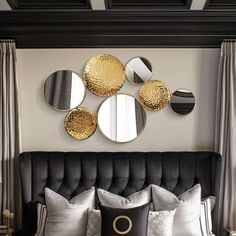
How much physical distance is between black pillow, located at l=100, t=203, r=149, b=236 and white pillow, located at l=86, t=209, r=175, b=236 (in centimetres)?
11

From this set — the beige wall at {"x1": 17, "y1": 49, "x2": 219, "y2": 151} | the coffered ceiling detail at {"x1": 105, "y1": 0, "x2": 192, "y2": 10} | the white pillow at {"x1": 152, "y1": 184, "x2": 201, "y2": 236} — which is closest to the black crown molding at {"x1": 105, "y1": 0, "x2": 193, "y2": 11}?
the coffered ceiling detail at {"x1": 105, "y1": 0, "x2": 192, "y2": 10}

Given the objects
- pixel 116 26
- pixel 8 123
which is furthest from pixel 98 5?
pixel 8 123

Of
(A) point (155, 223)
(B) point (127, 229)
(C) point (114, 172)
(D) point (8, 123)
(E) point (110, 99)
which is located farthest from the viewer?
(E) point (110, 99)

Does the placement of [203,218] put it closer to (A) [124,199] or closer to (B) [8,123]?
(A) [124,199]

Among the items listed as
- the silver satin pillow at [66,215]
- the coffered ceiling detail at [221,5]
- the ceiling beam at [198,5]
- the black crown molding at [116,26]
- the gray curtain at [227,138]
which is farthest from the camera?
the gray curtain at [227,138]

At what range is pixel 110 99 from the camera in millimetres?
4617

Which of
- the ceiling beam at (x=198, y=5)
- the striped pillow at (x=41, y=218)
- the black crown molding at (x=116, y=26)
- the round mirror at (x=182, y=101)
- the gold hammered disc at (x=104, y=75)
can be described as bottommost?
the striped pillow at (x=41, y=218)

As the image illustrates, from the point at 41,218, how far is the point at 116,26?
197cm

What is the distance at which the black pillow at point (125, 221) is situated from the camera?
3655mm

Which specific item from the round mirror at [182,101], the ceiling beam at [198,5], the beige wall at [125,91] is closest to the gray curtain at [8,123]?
the beige wall at [125,91]

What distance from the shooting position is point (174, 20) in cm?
439

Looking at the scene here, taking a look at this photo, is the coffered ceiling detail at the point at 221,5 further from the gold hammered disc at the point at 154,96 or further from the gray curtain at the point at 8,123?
the gray curtain at the point at 8,123

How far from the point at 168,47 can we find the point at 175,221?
1.78 m

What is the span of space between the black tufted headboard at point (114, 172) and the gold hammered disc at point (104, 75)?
69 centimetres
